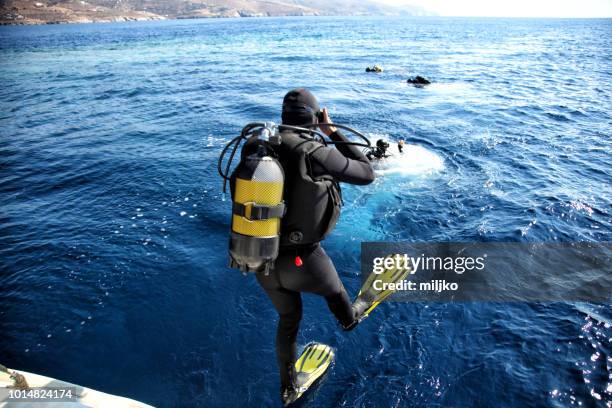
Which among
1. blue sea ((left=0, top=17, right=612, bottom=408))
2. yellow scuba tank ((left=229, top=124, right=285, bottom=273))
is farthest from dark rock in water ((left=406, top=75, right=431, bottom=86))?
yellow scuba tank ((left=229, top=124, right=285, bottom=273))

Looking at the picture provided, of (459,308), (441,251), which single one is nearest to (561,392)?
(459,308)

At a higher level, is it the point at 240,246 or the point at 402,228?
the point at 240,246

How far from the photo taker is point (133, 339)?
5.40 m

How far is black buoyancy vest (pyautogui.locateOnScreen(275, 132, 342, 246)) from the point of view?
9.89 feet

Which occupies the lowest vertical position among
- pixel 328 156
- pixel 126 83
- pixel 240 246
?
pixel 126 83

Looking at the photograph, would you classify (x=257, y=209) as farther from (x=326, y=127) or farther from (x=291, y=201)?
(x=326, y=127)

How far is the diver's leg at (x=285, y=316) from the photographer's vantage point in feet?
11.6

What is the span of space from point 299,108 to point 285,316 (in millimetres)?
2090

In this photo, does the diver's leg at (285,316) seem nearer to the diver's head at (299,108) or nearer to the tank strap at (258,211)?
the tank strap at (258,211)

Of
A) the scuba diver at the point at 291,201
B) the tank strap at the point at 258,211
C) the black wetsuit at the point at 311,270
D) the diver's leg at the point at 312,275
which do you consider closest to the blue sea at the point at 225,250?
the black wetsuit at the point at 311,270

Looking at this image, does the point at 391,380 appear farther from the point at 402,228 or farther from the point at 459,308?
the point at 402,228

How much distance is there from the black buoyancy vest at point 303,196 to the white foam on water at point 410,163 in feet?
27.8

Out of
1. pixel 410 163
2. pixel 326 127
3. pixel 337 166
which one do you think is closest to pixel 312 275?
pixel 337 166

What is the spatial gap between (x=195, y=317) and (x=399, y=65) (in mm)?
37135
